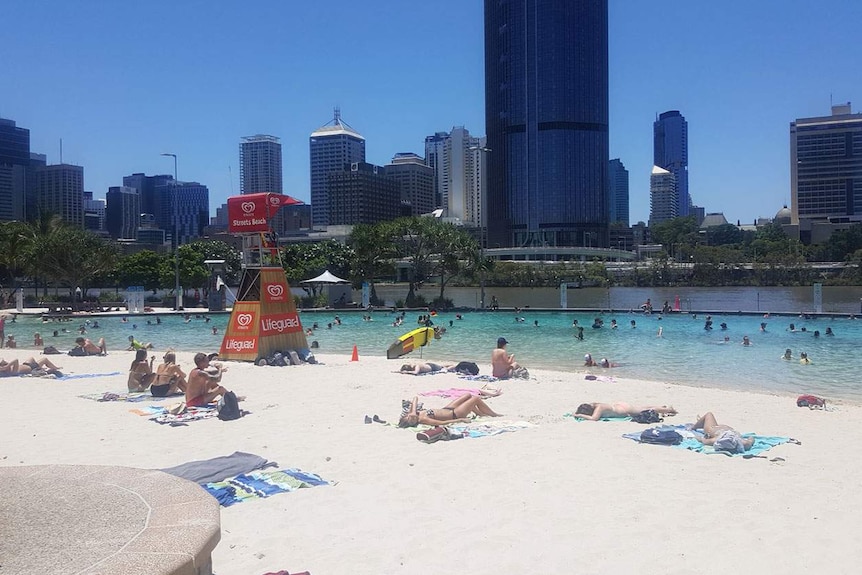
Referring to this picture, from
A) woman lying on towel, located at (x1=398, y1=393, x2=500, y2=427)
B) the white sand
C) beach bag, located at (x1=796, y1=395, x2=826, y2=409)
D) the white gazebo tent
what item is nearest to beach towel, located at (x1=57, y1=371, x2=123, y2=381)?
the white sand

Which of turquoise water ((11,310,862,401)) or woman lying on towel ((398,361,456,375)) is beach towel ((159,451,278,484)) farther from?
turquoise water ((11,310,862,401))

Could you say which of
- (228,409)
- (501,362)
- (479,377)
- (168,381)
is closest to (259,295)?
(168,381)

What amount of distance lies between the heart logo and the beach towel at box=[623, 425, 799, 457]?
528 inches

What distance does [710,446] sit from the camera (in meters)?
9.87

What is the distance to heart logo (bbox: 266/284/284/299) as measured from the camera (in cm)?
2150

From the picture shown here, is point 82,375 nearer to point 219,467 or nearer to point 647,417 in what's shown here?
point 219,467

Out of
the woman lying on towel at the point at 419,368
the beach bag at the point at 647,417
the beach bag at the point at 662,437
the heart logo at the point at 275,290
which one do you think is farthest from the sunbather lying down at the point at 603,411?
the heart logo at the point at 275,290

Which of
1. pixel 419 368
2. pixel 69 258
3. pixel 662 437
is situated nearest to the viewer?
pixel 662 437

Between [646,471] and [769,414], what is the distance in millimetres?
5666

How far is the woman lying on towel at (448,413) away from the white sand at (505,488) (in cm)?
41

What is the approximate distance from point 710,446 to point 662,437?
0.65 meters

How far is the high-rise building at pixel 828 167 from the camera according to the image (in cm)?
17633

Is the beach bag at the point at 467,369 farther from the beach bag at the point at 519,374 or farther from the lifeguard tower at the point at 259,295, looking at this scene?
the lifeguard tower at the point at 259,295

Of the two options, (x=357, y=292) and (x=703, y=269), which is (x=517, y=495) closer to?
(x=357, y=292)
